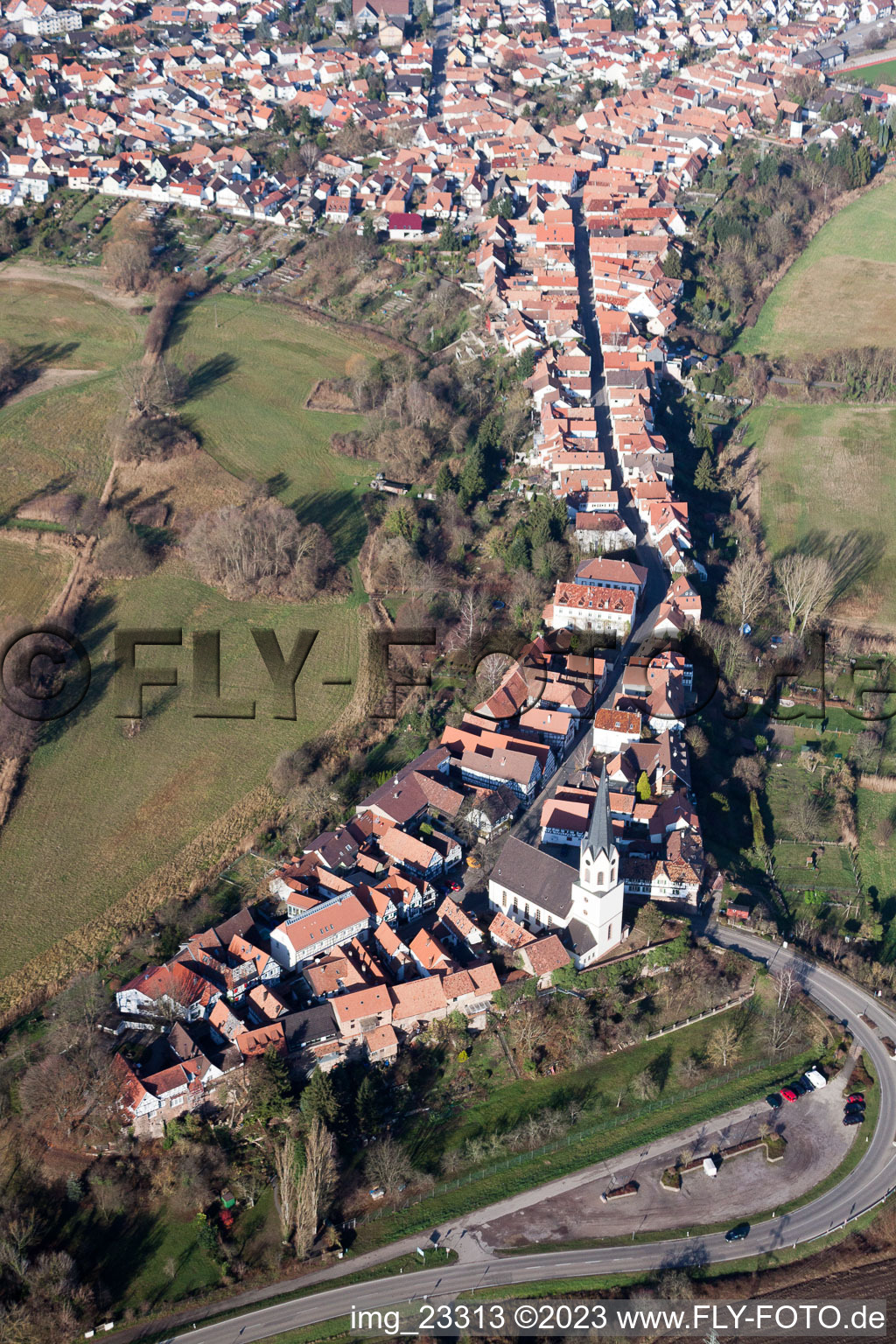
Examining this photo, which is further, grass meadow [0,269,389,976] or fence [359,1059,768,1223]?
grass meadow [0,269,389,976]

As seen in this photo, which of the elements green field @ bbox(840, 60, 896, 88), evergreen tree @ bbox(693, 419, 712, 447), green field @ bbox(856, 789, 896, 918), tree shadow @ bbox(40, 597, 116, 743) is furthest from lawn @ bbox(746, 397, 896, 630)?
green field @ bbox(840, 60, 896, 88)

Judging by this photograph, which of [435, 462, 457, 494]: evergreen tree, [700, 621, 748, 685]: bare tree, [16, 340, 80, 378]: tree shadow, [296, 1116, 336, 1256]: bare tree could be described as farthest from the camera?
[16, 340, 80, 378]: tree shadow

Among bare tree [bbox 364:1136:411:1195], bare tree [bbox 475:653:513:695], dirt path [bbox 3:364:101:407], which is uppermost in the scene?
dirt path [bbox 3:364:101:407]

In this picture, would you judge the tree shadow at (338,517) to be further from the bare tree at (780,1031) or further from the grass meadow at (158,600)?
the bare tree at (780,1031)

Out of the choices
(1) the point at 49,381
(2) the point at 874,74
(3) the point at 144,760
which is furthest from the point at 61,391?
(2) the point at 874,74

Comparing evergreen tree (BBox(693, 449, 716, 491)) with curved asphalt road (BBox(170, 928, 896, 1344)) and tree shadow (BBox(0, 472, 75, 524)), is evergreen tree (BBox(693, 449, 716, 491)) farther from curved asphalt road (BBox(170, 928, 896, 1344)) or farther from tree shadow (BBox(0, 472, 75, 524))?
curved asphalt road (BBox(170, 928, 896, 1344))

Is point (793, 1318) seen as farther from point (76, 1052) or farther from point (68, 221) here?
point (68, 221)
